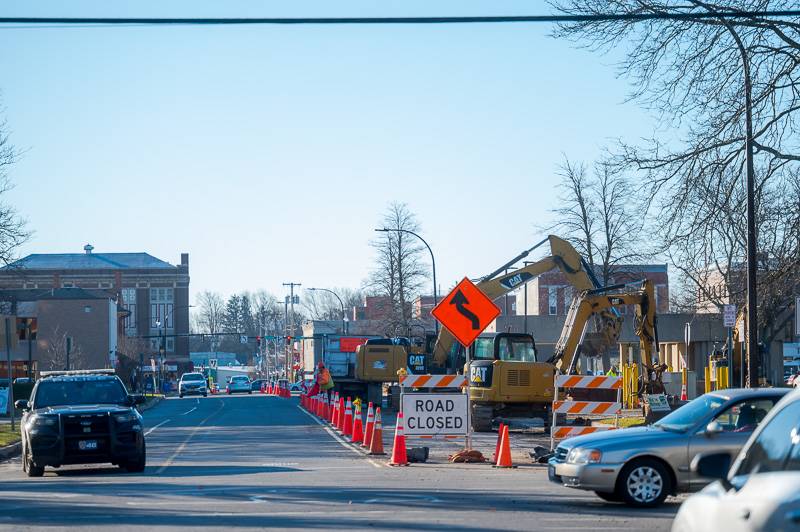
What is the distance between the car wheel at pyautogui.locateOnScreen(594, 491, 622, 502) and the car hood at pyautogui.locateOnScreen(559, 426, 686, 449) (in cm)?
60

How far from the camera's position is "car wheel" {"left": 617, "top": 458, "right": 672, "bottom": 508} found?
44.3ft

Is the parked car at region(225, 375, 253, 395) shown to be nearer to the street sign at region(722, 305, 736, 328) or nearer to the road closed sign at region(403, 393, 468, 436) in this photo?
the street sign at region(722, 305, 736, 328)

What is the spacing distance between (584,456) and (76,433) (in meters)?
9.59

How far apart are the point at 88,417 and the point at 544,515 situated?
31.2 feet

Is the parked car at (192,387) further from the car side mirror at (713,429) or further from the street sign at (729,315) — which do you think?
the car side mirror at (713,429)

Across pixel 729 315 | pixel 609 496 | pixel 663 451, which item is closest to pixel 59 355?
pixel 729 315

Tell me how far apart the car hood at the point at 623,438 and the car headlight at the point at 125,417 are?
8702 mm

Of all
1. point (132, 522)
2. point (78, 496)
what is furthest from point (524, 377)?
point (132, 522)

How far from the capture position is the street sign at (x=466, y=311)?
21.3m

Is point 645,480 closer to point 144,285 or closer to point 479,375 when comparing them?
point 479,375

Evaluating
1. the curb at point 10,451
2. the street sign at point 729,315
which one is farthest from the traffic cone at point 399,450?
the street sign at point 729,315

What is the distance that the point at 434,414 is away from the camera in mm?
20484

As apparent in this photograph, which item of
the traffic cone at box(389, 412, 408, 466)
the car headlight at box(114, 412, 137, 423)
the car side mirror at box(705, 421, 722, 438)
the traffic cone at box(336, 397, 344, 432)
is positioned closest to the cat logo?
the traffic cone at box(336, 397, 344, 432)

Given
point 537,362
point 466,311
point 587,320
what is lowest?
point 537,362
